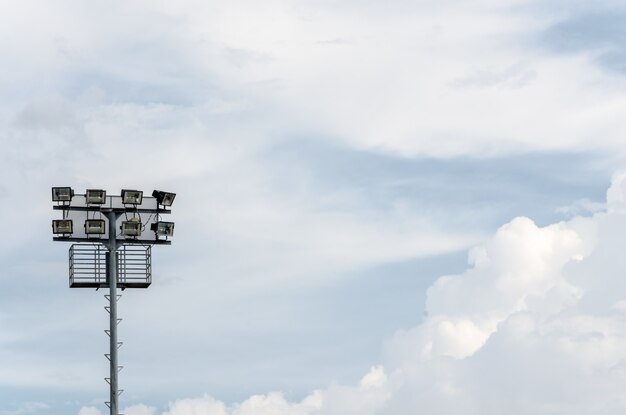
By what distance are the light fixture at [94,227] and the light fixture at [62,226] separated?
98 centimetres

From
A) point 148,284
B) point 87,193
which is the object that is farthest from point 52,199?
point 148,284

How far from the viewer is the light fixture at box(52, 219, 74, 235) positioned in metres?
77.0

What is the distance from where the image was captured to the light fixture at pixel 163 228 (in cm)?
7906

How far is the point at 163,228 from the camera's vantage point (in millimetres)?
79250

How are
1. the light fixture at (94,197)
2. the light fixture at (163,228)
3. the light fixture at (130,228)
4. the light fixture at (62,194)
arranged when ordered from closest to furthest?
the light fixture at (62,194)
the light fixture at (94,197)
the light fixture at (130,228)
the light fixture at (163,228)

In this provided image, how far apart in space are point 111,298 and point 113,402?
5.88m

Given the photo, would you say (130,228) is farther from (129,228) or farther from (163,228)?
(163,228)

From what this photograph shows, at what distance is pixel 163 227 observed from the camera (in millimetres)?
79188

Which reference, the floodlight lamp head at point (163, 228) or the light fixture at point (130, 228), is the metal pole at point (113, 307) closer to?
the light fixture at point (130, 228)

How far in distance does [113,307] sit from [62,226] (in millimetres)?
5340

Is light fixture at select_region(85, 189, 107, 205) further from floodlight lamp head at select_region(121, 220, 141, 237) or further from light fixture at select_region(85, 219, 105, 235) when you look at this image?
floodlight lamp head at select_region(121, 220, 141, 237)

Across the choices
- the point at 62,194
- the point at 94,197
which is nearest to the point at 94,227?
the point at 94,197

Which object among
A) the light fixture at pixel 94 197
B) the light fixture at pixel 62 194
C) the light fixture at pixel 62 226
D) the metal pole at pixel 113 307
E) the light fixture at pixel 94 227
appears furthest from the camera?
the light fixture at pixel 94 227

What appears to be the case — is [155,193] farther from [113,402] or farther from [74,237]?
[113,402]
